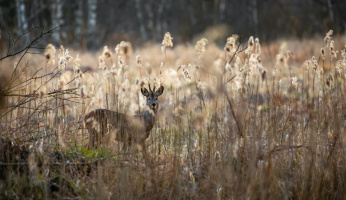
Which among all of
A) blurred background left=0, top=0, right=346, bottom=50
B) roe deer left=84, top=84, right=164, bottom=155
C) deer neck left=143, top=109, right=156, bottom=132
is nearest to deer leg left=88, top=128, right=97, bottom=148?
roe deer left=84, top=84, right=164, bottom=155

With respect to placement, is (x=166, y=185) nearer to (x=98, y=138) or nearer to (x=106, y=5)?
(x=98, y=138)

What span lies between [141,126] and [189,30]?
22846 mm

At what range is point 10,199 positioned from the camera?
4.11 meters

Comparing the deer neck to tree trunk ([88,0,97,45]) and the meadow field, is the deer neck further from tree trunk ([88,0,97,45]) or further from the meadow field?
tree trunk ([88,0,97,45])

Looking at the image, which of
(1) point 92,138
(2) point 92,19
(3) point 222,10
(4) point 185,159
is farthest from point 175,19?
(4) point 185,159

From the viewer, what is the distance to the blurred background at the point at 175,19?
22.1 meters

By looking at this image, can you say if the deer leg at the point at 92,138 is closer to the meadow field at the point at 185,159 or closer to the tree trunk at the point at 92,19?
the meadow field at the point at 185,159

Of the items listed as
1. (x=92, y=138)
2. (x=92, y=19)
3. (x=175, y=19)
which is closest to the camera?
(x=92, y=138)

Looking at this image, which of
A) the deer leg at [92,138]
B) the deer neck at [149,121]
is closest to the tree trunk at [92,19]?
the deer neck at [149,121]

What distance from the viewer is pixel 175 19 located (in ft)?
109

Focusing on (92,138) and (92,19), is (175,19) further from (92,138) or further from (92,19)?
(92,138)

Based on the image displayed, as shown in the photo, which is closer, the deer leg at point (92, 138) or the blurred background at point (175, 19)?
the deer leg at point (92, 138)

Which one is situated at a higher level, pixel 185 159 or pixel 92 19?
pixel 92 19

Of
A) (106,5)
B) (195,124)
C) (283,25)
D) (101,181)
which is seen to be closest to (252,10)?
(283,25)
